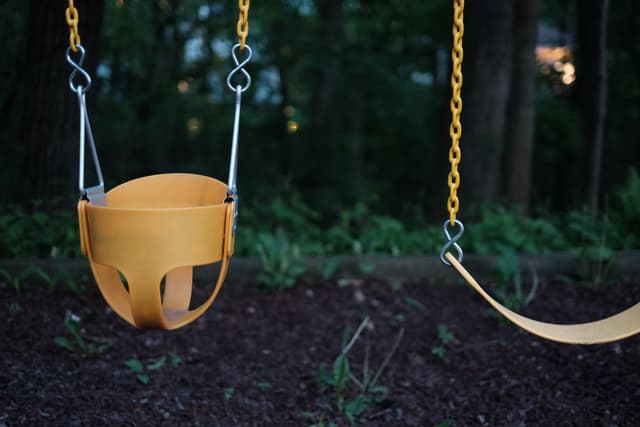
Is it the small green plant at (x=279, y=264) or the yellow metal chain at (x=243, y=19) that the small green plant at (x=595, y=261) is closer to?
the small green plant at (x=279, y=264)

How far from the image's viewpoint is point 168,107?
7539mm

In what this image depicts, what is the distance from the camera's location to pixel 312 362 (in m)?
2.95

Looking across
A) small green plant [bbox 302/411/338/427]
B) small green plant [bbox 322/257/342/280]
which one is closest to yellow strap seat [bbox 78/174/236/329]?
small green plant [bbox 302/411/338/427]

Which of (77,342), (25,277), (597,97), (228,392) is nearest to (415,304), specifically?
(228,392)

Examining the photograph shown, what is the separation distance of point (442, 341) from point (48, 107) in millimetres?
2690

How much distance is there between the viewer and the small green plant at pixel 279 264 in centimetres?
352

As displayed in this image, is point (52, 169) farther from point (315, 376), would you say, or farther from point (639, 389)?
point (639, 389)

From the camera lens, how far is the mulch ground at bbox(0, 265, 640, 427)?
8.10 feet

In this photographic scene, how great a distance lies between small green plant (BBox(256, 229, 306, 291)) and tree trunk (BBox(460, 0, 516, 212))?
2020 millimetres

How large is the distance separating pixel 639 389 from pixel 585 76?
16.1 ft

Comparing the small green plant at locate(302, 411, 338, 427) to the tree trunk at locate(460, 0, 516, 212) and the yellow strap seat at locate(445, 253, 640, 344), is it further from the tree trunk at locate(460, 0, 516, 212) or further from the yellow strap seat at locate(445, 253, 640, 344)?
the tree trunk at locate(460, 0, 516, 212)

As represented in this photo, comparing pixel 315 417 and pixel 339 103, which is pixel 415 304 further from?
pixel 339 103

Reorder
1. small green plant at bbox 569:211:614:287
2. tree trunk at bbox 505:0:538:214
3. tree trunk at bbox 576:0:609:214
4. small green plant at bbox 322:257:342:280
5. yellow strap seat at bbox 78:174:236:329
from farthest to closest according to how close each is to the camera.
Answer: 1. tree trunk at bbox 505:0:538:214
2. tree trunk at bbox 576:0:609:214
3. small green plant at bbox 322:257:342:280
4. small green plant at bbox 569:211:614:287
5. yellow strap seat at bbox 78:174:236:329

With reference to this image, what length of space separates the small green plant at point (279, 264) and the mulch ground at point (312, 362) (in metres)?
0.07
